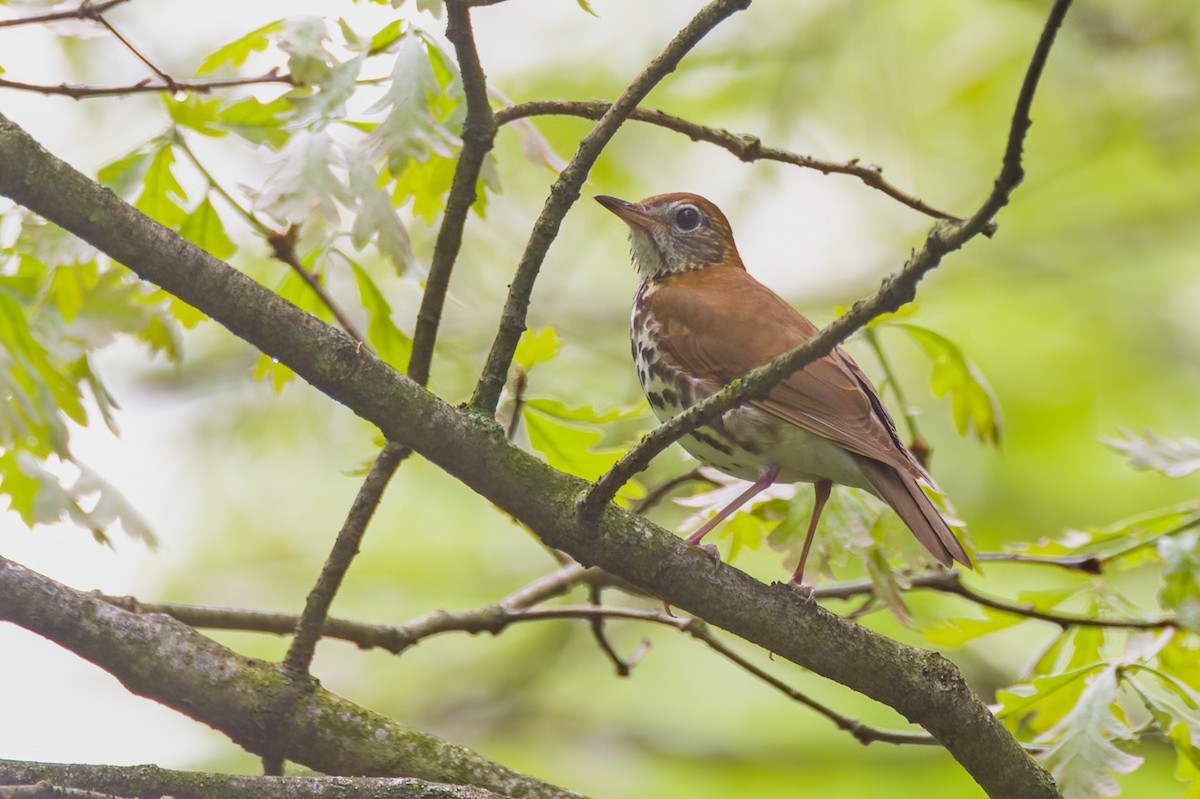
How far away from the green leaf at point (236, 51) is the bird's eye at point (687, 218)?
1747 millimetres

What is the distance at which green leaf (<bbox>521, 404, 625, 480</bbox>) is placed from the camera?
320cm

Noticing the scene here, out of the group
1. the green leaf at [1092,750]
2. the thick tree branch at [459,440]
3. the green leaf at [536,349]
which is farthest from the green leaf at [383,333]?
the green leaf at [1092,750]

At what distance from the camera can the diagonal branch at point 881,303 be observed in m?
1.64

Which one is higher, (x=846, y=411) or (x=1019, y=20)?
(x=1019, y=20)

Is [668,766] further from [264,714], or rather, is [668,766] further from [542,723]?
[264,714]

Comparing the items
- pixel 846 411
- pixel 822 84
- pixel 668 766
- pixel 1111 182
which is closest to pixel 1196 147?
pixel 1111 182

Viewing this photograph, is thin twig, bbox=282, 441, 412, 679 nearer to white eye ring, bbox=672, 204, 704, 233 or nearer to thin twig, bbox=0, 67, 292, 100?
thin twig, bbox=0, 67, 292, 100

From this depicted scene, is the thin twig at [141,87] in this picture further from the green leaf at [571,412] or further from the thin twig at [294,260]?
the green leaf at [571,412]

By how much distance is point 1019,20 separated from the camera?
25.4 ft

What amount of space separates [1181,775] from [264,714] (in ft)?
7.01

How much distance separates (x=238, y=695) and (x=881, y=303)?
5.13 ft

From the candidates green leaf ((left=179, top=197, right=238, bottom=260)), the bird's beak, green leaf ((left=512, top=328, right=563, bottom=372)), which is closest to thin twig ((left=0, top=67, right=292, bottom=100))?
green leaf ((left=179, top=197, right=238, bottom=260))

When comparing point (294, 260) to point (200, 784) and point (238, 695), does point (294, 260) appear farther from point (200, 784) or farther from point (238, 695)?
point (200, 784)

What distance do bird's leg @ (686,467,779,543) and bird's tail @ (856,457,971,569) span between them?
244mm
